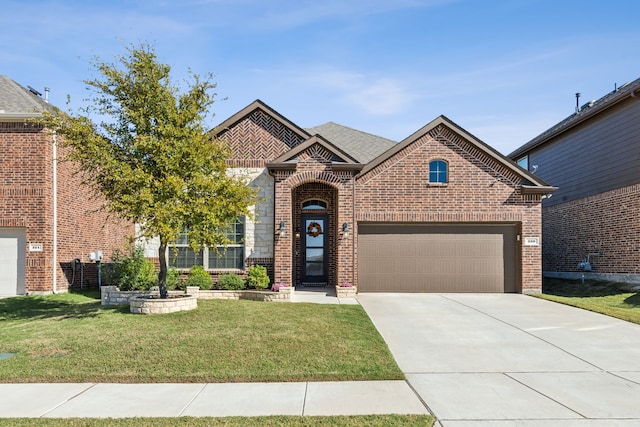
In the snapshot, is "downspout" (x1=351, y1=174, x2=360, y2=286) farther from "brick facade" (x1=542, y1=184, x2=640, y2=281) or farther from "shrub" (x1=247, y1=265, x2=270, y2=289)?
"brick facade" (x1=542, y1=184, x2=640, y2=281)

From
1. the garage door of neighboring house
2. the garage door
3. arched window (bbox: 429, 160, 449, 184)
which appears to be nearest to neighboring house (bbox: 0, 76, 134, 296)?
the garage door of neighboring house

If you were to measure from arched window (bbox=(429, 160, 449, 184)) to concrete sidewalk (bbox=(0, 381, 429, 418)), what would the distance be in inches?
402

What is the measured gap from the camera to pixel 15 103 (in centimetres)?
1473

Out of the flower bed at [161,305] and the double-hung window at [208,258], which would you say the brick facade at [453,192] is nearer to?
the double-hung window at [208,258]

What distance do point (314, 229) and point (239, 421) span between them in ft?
37.5

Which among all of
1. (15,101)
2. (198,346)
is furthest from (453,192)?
(15,101)

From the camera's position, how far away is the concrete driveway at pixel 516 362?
17.4 ft

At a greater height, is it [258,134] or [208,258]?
[258,134]

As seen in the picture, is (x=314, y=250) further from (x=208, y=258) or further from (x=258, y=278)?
(x=208, y=258)

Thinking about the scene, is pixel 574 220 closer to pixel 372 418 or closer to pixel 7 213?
pixel 372 418

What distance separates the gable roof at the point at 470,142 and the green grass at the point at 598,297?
3.74m

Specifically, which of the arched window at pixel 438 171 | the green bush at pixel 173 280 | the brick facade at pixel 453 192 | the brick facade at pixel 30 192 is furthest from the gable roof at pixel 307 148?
the brick facade at pixel 30 192

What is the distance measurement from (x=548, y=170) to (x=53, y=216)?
2212 centimetres

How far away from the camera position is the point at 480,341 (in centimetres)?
869
